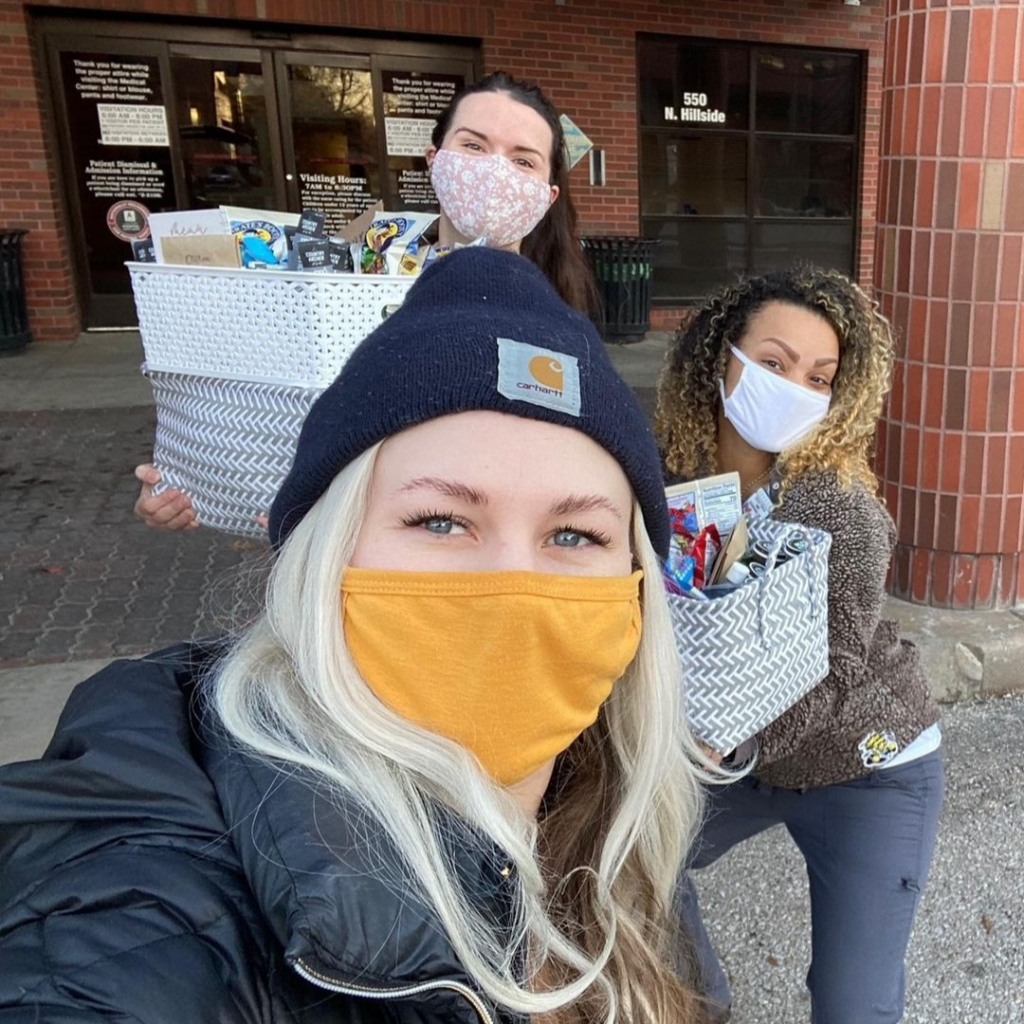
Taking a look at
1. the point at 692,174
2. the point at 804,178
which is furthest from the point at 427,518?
the point at 804,178

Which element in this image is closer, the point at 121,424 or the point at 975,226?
the point at 975,226

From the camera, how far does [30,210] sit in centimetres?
919

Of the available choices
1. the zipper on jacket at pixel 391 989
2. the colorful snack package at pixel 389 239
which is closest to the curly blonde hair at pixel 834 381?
the colorful snack package at pixel 389 239

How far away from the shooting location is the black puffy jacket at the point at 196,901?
874 mm

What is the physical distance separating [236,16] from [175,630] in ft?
23.5

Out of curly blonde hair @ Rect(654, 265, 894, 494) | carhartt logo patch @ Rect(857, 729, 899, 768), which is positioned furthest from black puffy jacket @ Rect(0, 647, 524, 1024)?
curly blonde hair @ Rect(654, 265, 894, 494)

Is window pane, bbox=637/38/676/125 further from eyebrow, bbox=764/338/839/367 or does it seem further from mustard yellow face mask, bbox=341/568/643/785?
mustard yellow face mask, bbox=341/568/643/785

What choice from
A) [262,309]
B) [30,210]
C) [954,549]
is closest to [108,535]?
[262,309]

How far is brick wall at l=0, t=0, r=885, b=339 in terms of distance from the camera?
8969 millimetres

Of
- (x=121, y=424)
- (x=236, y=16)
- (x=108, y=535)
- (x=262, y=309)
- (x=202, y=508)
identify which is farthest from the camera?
(x=236, y=16)

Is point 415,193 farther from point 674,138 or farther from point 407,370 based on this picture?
point 407,370

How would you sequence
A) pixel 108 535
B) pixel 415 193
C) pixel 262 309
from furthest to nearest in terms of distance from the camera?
pixel 415 193
pixel 108 535
pixel 262 309

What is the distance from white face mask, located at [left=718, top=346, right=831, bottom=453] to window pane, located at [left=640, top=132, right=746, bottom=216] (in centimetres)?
934

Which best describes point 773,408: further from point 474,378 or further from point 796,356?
point 474,378
